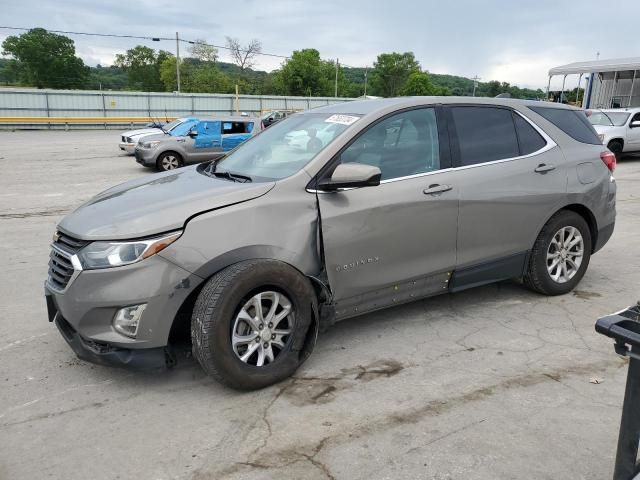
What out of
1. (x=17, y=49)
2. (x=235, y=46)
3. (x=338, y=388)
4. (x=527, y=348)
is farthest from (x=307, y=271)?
(x=17, y=49)

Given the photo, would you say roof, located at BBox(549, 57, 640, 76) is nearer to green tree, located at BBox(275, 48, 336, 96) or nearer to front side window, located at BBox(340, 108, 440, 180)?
front side window, located at BBox(340, 108, 440, 180)

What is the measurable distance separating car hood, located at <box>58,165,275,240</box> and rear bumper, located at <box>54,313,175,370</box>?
63cm

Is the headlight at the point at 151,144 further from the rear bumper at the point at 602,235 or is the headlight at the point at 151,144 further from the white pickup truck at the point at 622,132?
the white pickup truck at the point at 622,132

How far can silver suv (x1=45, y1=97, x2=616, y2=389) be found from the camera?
3.10m

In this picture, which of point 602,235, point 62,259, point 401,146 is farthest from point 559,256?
point 62,259

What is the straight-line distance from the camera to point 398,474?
257cm

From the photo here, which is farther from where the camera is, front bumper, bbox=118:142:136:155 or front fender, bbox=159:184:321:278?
front bumper, bbox=118:142:136:155

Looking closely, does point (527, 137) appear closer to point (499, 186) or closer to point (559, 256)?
point (499, 186)

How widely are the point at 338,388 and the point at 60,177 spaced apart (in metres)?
12.1

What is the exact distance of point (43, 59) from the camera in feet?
259

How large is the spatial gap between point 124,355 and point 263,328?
31.6 inches

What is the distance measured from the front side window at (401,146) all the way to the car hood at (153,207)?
2.47 feet

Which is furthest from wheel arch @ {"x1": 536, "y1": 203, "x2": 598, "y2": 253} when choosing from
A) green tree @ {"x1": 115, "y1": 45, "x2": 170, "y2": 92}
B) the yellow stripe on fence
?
green tree @ {"x1": 115, "y1": 45, "x2": 170, "y2": 92}

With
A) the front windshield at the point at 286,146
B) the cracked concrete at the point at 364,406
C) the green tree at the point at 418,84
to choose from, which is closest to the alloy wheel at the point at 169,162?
the cracked concrete at the point at 364,406
